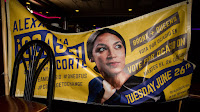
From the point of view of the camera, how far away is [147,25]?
1.20 meters

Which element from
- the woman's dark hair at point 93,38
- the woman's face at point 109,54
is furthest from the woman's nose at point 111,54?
the woman's dark hair at point 93,38

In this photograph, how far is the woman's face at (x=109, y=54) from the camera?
122 centimetres

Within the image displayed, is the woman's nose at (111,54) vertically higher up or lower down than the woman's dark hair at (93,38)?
lower down

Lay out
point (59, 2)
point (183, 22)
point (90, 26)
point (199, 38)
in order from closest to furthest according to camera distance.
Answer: point (183, 22)
point (59, 2)
point (199, 38)
point (90, 26)

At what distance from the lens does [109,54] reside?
1237 mm

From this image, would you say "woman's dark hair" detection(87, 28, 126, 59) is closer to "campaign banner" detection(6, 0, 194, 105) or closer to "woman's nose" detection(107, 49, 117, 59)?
"campaign banner" detection(6, 0, 194, 105)

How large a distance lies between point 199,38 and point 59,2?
6739 millimetres

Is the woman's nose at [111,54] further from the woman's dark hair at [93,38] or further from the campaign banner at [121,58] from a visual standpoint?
the woman's dark hair at [93,38]

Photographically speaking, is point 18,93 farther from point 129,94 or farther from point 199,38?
point 199,38

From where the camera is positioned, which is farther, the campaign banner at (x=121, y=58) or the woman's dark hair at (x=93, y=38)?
the woman's dark hair at (x=93, y=38)

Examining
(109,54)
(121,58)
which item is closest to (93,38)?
(109,54)

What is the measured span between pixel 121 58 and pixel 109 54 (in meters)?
0.12

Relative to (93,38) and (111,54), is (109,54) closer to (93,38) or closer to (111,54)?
(111,54)

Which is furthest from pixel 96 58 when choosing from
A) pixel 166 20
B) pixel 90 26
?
pixel 90 26
